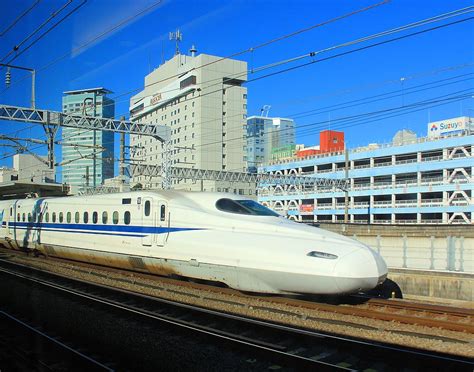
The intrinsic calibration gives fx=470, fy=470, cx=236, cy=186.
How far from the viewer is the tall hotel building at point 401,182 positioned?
2304 inches

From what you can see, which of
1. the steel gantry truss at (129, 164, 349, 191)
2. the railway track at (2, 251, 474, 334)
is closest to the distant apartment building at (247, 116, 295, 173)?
the steel gantry truss at (129, 164, 349, 191)

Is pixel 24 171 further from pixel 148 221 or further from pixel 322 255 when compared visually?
pixel 322 255

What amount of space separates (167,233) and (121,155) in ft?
47.4

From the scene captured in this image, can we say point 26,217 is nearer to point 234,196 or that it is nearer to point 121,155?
point 121,155

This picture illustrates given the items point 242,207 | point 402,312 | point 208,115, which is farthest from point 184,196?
point 208,115

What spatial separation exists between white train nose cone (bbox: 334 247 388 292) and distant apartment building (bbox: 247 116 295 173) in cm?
11033

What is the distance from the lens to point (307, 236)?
927 centimetres

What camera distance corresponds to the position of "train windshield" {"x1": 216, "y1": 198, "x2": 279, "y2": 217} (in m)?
10.8

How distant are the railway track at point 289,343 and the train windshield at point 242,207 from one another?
265cm

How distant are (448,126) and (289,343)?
236ft

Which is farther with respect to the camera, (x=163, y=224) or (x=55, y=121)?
(x=55, y=121)

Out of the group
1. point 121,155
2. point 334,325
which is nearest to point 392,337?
point 334,325

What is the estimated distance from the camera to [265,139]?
150 metres

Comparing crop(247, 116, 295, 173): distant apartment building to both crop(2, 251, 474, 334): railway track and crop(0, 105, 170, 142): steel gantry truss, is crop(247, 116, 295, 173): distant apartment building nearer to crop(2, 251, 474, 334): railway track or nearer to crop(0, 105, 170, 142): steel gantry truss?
crop(0, 105, 170, 142): steel gantry truss
